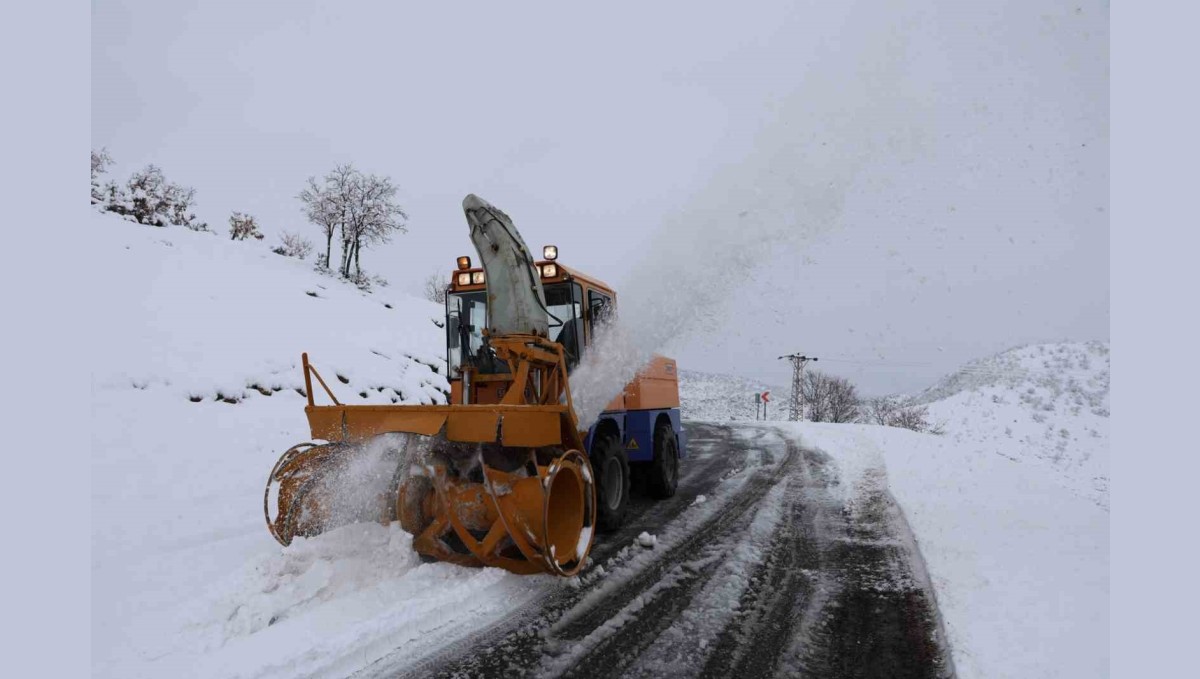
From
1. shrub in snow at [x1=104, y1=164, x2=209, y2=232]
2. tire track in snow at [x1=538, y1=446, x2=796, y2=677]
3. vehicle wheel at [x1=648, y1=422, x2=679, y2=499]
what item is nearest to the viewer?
tire track in snow at [x1=538, y1=446, x2=796, y2=677]

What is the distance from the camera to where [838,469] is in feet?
34.1

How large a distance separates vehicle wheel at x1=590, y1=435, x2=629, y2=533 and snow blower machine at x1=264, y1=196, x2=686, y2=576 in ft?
0.06

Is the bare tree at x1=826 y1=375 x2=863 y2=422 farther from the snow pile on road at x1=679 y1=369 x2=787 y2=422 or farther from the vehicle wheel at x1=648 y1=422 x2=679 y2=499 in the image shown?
the vehicle wheel at x1=648 y1=422 x2=679 y2=499

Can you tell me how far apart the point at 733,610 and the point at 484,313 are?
369 centimetres

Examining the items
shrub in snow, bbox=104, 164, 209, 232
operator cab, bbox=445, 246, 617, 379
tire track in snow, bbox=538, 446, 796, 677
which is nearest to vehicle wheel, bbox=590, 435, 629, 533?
tire track in snow, bbox=538, 446, 796, 677

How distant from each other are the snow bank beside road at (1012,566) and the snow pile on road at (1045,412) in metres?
2.58

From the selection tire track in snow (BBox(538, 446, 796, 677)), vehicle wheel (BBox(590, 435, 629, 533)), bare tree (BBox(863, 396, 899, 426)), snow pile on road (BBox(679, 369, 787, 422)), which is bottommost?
bare tree (BBox(863, 396, 899, 426))

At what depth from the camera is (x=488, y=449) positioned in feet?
16.4

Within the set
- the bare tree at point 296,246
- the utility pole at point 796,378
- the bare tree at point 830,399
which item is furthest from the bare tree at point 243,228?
the bare tree at point 830,399

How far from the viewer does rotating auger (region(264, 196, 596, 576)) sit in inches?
173

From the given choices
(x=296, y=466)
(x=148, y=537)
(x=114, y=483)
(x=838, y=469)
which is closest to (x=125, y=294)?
(x=114, y=483)

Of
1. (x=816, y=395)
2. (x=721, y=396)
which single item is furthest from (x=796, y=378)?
(x=816, y=395)

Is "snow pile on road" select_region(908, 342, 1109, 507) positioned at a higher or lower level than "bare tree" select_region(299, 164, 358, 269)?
lower

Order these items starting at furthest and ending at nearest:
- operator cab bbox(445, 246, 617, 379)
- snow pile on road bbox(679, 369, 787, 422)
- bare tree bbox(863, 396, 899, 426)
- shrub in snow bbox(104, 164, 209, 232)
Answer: bare tree bbox(863, 396, 899, 426) < snow pile on road bbox(679, 369, 787, 422) < shrub in snow bbox(104, 164, 209, 232) < operator cab bbox(445, 246, 617, 379)
